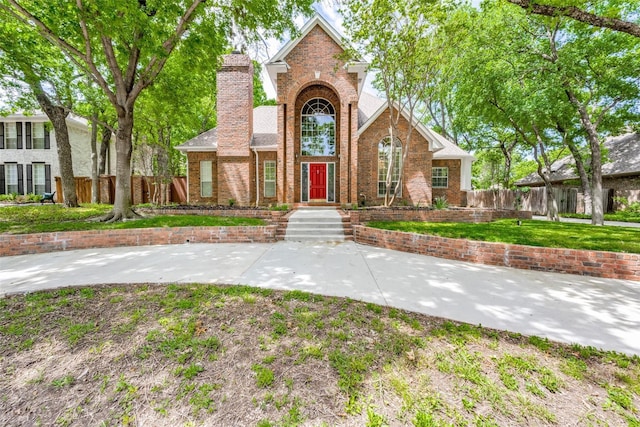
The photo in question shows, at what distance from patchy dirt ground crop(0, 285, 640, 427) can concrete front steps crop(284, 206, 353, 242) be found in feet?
15.9

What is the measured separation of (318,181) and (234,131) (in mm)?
5362

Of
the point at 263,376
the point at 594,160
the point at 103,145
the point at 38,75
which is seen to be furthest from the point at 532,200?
the point at 103,145

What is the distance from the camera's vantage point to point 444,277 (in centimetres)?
461

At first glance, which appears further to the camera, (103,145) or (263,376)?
(103,145)

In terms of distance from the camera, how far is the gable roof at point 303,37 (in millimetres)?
12008

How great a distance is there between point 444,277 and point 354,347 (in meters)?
2.89

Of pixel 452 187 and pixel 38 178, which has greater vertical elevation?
pixel 38 178

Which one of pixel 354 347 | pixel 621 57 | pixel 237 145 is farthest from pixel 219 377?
pixel 621 57

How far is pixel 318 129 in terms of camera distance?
13828 mm

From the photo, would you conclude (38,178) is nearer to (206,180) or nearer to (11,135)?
(11,135)

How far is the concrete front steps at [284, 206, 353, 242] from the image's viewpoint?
26.3 feet

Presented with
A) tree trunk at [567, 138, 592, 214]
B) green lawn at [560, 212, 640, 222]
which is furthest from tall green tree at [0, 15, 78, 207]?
green lawn at [560, 212, 640, 222]

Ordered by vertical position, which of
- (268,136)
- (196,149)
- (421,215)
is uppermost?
(268,136)

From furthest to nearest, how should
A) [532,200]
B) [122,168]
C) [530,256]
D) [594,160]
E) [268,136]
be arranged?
[532,200] < [268,136] < [594,160] < [122,168] < [530,256]
